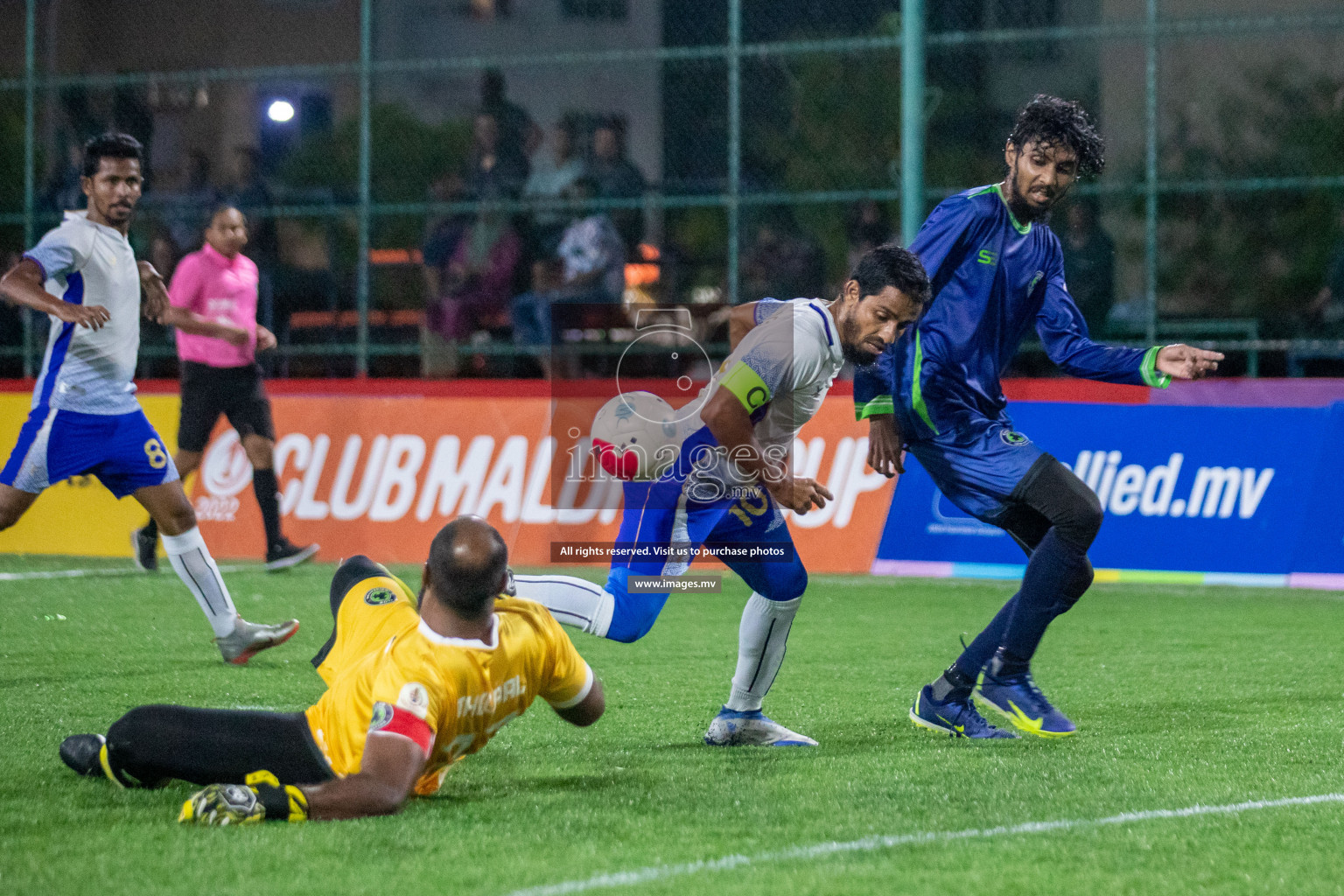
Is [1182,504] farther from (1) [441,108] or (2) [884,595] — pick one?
(1) [441,108]

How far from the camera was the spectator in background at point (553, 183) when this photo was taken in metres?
14.3

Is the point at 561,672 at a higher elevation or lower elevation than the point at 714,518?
lower

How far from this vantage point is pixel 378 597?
474cm

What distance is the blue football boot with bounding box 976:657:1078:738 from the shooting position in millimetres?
5773

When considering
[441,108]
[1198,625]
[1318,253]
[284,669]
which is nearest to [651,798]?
[284,669]

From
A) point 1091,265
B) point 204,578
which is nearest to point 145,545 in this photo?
point 204,578

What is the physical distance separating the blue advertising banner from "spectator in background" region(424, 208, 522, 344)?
5094 millimetres

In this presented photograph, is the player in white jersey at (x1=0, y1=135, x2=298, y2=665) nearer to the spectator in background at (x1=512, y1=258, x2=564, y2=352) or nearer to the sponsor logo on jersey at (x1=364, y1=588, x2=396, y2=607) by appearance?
the sponsor logo on jersey at (x1=364, y1=588, x2=396, y2=607)

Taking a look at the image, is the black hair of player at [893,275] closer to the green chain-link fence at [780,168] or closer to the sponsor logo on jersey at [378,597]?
the sponsor logo on jersey at [378,597]

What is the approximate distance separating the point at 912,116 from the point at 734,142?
1.87 m

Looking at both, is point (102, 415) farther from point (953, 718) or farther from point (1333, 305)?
point (1333, 305)

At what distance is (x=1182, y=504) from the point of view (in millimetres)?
10484

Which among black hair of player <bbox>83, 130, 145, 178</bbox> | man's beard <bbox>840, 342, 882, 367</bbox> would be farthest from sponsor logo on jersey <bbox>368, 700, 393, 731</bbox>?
black hair of player <bbox>83, 130, 145, 178</bbox>

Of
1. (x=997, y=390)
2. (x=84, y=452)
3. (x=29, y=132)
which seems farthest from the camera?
(x=29, y=132)
